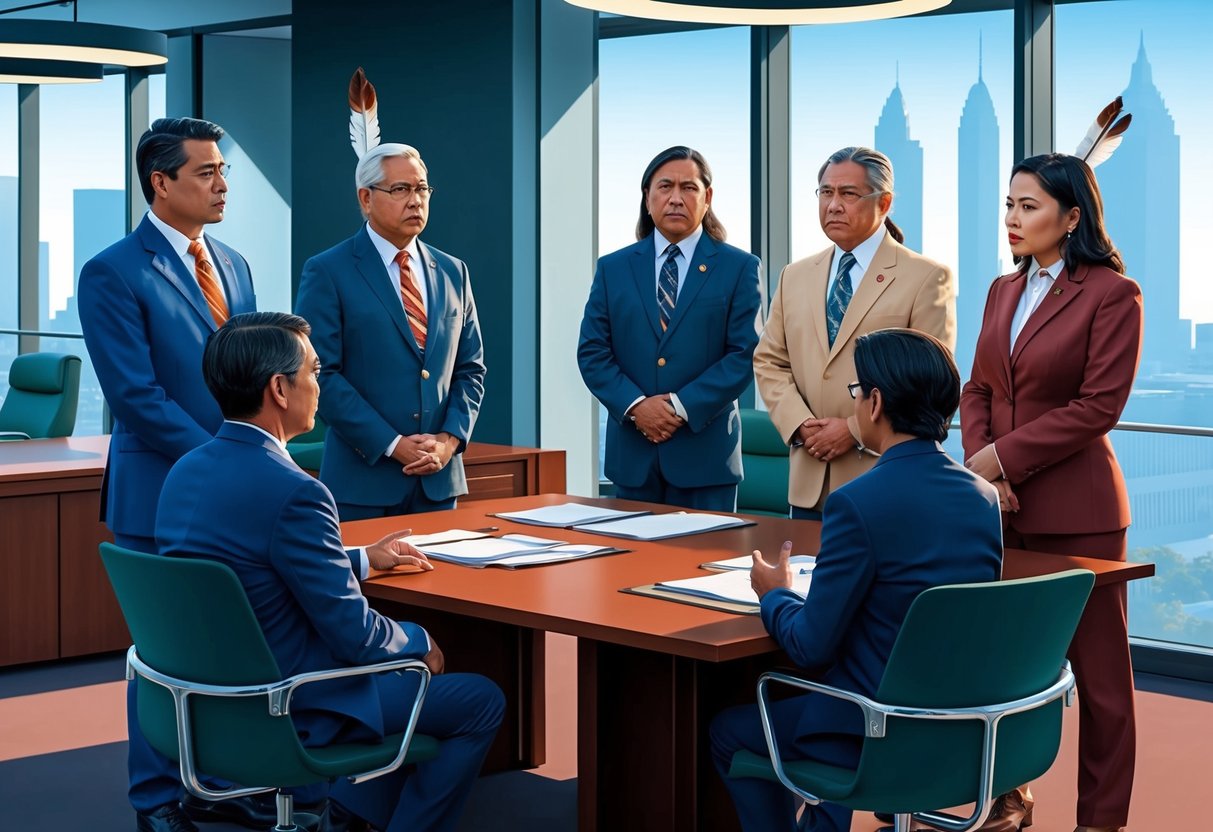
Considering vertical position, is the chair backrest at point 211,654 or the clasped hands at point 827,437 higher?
the clasped hands at point 827,437

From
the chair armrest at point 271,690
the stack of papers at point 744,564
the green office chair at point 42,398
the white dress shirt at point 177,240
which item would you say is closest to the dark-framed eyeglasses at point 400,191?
the white dress shirt at point 177,240

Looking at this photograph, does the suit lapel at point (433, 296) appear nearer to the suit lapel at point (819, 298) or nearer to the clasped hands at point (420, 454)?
the clasped hands at point (420, 454)

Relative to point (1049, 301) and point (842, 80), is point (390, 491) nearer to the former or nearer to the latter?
point (1049, 301)

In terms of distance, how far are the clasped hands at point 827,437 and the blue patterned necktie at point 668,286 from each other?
0.65 m

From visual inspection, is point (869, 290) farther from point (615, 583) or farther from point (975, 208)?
point (975, 208)

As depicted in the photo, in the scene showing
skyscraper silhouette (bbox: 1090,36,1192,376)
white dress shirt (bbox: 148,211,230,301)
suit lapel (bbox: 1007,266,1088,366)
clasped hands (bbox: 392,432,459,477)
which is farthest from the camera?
skyscraper silhouette (bbox: 1090,36,1192,376)

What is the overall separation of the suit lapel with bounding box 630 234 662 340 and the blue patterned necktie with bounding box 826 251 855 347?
0.58m

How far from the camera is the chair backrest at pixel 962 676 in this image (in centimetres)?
248

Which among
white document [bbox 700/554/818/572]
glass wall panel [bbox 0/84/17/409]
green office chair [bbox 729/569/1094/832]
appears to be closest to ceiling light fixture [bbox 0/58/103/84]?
glass wall panel [bbox 0/84/17/409]

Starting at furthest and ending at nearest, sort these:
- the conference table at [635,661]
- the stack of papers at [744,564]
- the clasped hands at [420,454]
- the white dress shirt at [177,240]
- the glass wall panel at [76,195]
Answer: the glass wall panel at [76,195] → the clasped hands at [420,454] → the white dress shirt at [177,240] → the stack of papers at [744,564] → the conference table at [635,661]

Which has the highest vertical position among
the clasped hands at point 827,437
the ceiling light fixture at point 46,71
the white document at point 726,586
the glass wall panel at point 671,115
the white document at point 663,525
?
the ceiling light fixture at point 46,71

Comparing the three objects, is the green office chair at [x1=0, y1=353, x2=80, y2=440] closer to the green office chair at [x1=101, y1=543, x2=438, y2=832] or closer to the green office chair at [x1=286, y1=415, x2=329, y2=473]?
the green office chair at [x1=286, y1=415, x2=329, y2=473]

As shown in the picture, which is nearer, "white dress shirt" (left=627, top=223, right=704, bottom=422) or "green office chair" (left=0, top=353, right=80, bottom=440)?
"white dress shirt" (left=627, top=223, right=704, bottom=422)

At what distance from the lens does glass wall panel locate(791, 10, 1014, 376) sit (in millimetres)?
6488
